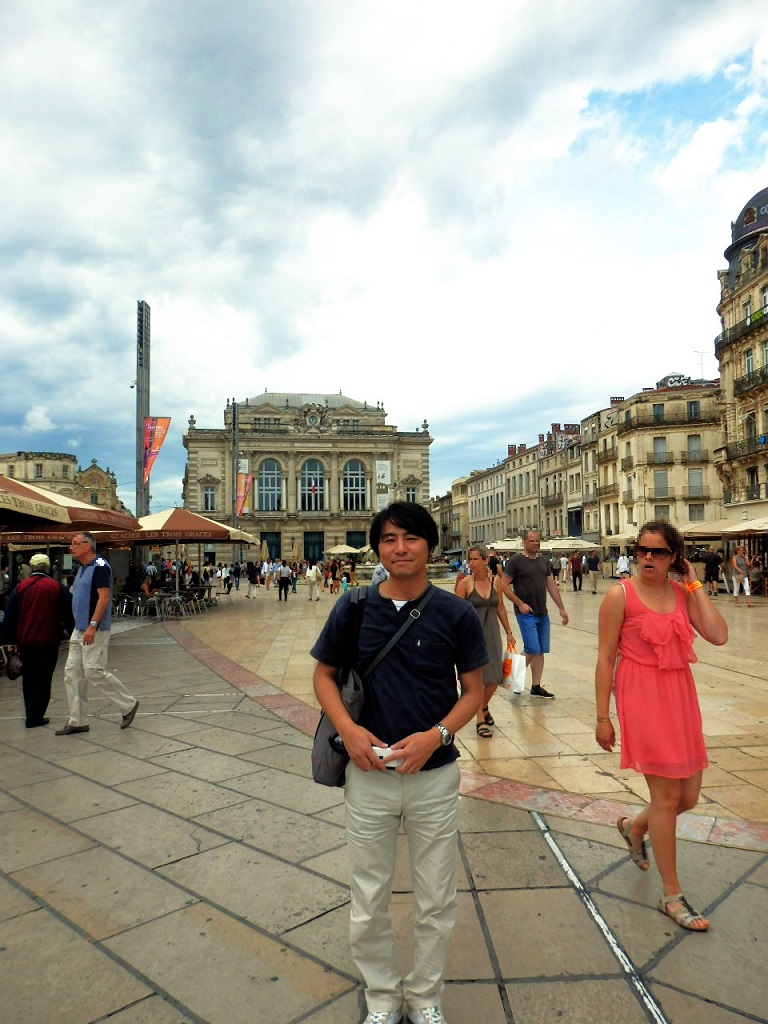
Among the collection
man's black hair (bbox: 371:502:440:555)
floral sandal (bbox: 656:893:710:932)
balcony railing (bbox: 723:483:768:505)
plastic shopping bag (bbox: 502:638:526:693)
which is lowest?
floral sandal (bbox: 656:893:710:932)

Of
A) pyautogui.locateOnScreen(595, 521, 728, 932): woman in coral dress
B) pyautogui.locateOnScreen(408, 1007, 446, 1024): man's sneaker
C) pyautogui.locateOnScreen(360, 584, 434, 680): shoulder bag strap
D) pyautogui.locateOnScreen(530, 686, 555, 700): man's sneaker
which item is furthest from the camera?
pyautogui.locateOnScreen(530, 686, 555, 700): man's sneaker

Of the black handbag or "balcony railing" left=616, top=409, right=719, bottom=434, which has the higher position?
"balcony railing" left=616, top=409, right=719, bottom=434

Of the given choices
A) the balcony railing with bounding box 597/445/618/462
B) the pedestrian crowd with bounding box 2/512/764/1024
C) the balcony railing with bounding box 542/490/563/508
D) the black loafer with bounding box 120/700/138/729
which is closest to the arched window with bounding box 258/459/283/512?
the balcony railing with bounding box 542/490/563/508

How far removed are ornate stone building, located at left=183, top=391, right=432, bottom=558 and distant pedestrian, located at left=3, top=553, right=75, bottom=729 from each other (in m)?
53.0

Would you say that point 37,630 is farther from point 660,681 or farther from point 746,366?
point 746,366

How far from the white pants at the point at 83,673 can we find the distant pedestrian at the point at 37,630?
1.01 feet

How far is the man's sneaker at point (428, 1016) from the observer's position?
6.22 feet

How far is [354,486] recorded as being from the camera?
6456 cm

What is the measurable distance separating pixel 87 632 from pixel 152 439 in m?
14.1

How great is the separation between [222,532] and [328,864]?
582 inches

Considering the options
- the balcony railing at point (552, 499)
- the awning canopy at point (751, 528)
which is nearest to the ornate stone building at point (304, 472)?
the balcony railing at point (552, 499)

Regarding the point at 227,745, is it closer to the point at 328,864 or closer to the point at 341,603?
the point at 328,864

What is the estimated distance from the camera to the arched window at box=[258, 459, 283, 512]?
62438mm

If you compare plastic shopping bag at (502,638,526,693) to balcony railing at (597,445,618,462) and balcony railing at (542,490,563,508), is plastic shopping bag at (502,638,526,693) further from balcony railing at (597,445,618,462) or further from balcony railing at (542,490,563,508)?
balcony railing at (542,490,563,508)
